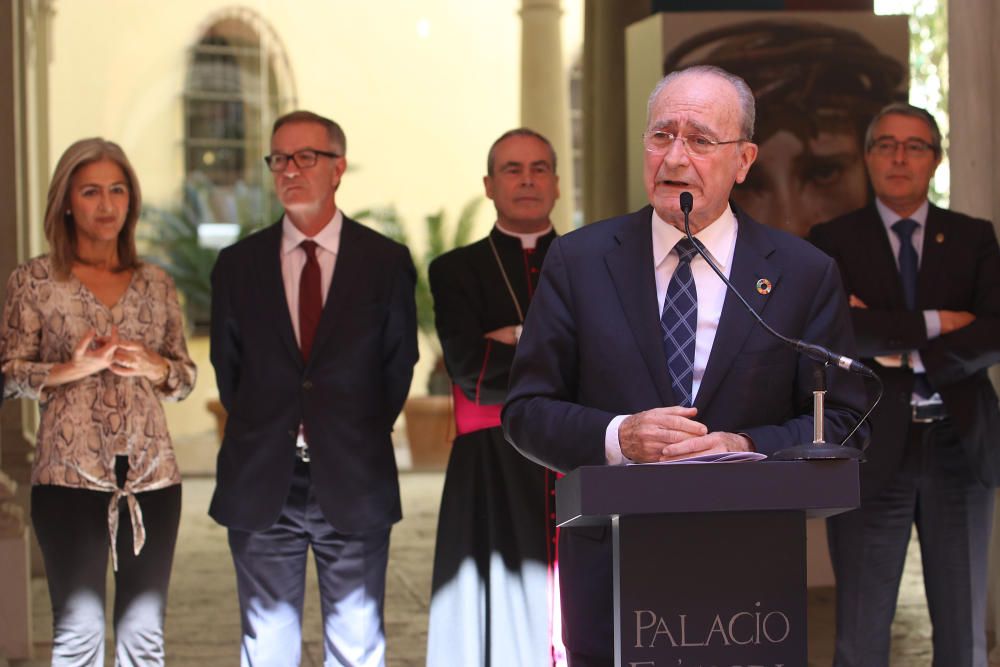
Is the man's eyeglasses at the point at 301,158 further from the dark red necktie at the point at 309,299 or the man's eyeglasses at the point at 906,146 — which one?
the man's eyeglasses at the point at 906,146

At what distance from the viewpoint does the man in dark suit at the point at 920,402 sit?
16.0ft

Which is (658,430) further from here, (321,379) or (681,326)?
(321,379)

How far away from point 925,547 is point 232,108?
39.4 ft

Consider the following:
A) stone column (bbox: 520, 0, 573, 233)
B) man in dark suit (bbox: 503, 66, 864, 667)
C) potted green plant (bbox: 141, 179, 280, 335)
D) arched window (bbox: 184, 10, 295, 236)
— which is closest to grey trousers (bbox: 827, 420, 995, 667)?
man in dark suit (bbox: 503, 66, 864, 667)

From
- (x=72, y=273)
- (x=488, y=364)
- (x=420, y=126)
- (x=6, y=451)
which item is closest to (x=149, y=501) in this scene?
(x=72, y=273)

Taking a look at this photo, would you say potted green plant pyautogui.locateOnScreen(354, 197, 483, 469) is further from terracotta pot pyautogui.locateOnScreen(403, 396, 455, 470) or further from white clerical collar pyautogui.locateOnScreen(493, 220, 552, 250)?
white clerical collar pyautogui.locateOnScreen(493, 220, 552, 250)

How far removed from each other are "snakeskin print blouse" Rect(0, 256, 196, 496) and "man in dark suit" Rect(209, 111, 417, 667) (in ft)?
0.68

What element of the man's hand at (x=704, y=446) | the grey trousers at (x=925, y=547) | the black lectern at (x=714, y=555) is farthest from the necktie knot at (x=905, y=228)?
the black lectern at (x=714, y=555)

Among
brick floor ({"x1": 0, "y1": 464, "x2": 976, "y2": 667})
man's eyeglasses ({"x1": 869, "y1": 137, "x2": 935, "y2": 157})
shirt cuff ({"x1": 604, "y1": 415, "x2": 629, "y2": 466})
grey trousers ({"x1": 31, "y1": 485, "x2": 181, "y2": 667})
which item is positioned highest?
man's eyeglasses ({"x1": 869, "y1": 137, "x2": 935, "y2": 157})

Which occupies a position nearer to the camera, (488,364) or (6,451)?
(488,364)

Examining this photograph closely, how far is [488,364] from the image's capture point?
16.3 ft

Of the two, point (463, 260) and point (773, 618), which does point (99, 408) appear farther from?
point (773, 618)

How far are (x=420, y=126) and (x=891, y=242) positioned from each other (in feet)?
36.4

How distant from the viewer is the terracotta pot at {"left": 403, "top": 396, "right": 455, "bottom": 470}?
1432 cm
